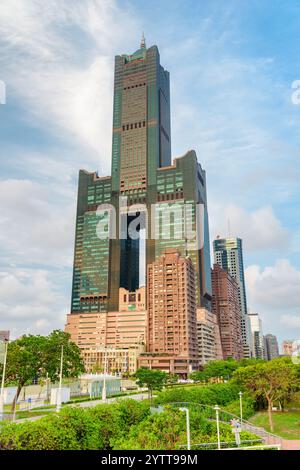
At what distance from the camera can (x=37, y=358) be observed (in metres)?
65.8

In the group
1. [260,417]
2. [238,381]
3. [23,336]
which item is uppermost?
[23,336]

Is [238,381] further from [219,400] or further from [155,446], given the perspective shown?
[155,446]

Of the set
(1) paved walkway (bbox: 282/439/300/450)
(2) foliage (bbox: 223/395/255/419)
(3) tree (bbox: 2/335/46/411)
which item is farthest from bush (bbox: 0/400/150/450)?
(3) tree (bbox: 2/335/46/411)

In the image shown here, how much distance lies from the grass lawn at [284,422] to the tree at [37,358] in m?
31.2

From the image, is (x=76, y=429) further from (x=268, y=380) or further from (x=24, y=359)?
(x=268, y=380)

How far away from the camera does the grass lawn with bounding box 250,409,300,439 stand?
156 ft

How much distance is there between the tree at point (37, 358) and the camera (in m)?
61.5

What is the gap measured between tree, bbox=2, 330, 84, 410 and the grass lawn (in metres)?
31.2

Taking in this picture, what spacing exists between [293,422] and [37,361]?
39.2 meters

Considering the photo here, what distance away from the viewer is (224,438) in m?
35.3

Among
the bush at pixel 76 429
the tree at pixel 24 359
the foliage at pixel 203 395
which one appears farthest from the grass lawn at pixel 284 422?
the tree at pixel 24 359

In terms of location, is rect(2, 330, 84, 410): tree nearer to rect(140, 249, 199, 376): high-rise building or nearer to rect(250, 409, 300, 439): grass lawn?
rect(250, 409, 300, 439): grass lawn

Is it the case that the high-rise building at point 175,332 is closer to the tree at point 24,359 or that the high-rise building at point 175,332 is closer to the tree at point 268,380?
the tree at point 268,380
